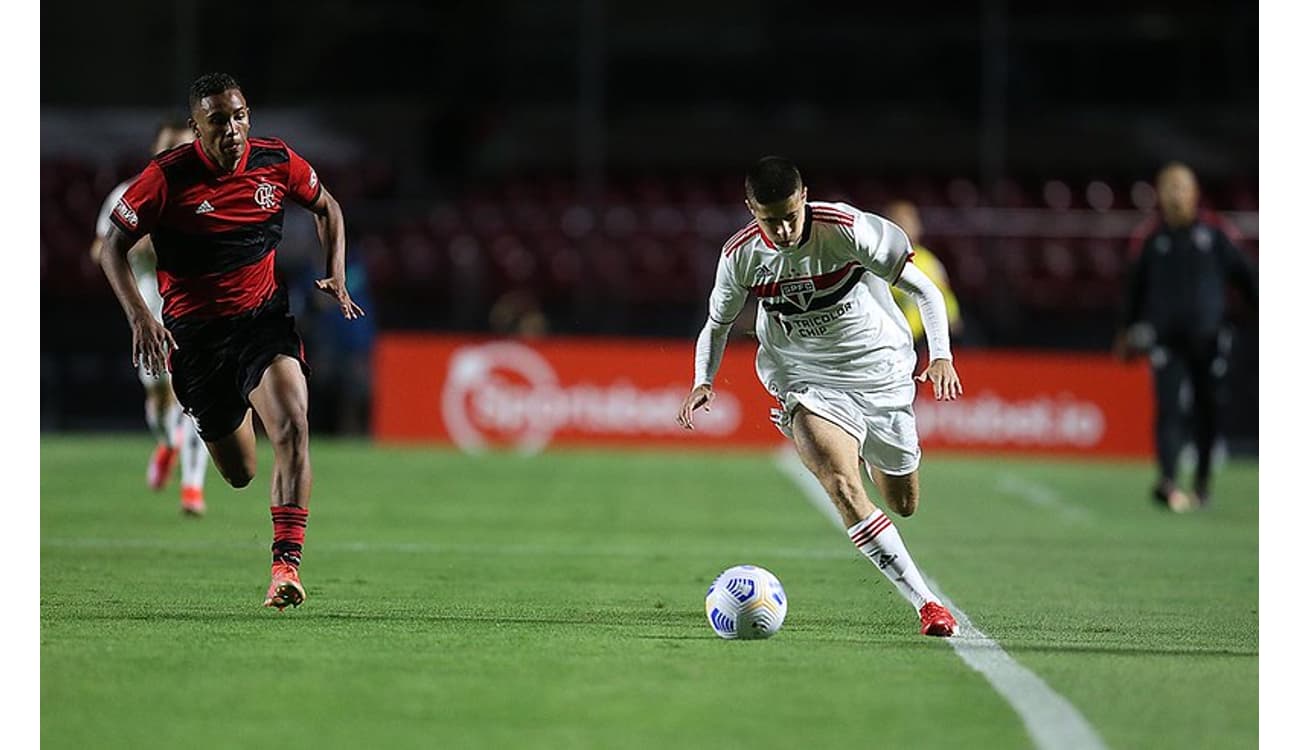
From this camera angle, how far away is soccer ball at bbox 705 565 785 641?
773 cm

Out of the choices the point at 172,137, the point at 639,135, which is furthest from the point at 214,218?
the point at 639,135

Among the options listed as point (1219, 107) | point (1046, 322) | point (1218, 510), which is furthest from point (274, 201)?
point (1219, 107)

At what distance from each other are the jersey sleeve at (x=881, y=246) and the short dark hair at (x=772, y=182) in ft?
1.58

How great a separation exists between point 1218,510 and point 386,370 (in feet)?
32.7

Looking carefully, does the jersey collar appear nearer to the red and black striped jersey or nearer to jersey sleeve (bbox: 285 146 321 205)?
the red and black striped jersey

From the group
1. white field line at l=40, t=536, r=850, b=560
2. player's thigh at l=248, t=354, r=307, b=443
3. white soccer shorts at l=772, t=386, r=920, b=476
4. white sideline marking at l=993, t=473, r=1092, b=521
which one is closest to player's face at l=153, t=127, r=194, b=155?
white field line at l=40, t=536, r=850, b=560

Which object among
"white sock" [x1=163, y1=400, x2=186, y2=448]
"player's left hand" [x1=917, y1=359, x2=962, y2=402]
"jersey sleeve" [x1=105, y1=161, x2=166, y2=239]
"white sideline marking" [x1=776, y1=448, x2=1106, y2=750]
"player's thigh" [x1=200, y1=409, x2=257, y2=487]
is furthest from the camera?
"white sock" [x1=163, y1=400, x2=186, y2=448]

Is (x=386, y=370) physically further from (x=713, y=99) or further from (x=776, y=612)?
(x=776, y=612)

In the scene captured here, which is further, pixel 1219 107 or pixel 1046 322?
pixel 1219 107

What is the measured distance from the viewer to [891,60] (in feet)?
93.5

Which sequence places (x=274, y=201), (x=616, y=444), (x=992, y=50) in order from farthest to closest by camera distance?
(x=992, y=50), (x=616, y=444), (x=274, y=201)

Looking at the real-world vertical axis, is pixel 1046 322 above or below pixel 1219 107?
below

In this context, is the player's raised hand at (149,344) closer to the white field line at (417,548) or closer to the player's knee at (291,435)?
the player's knee at (291,435)

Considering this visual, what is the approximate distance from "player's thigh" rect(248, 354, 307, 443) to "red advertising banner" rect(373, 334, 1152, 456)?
13.1 metres
